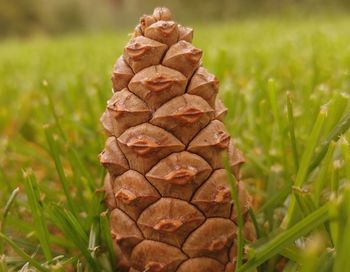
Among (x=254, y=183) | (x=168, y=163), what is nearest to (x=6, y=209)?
(x=168, y=163)

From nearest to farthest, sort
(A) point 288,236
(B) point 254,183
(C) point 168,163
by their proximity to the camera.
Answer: (A) point 288,236, (C) point 168,163, (B) point 254,183

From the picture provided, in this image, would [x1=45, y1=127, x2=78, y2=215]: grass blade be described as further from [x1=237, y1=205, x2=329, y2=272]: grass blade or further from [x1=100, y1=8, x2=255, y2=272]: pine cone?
[x1=237, y1=205, x2=329, y2=272]: grass blade

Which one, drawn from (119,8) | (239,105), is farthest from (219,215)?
(119,8)

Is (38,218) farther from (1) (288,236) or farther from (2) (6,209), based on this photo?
(1) (288,236)

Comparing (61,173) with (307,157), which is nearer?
(307,157)

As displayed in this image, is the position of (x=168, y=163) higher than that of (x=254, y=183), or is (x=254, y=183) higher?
(x=168, y=163)

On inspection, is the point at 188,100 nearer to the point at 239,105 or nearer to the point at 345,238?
A: the point at 345,238

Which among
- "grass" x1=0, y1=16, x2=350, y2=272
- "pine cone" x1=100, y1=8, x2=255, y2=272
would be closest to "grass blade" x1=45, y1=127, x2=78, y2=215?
"grass" x1=0, y1=16, x2=350, y2=272

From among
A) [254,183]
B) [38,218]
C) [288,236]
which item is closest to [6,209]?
[38,218]

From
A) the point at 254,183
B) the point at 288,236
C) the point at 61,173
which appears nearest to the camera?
the point at 288,236

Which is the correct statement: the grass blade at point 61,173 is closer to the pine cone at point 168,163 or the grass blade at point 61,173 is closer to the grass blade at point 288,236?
the pine cone at point 168,163
